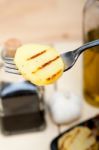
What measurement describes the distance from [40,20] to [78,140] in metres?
0.40

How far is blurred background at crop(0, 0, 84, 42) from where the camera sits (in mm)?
920

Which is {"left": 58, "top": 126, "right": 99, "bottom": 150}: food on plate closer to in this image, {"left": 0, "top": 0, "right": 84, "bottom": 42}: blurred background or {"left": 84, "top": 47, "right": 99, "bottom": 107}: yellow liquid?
{"left": 84, "top": 47, "right": 99, "bottom": 107}: yellow liquid

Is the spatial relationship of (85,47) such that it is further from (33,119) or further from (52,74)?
(33,119)

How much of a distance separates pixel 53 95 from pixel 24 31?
276 mm

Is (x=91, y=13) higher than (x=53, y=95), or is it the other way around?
(x=91, y=13)

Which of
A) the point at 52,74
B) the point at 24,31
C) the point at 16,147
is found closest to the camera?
the point at 52,74

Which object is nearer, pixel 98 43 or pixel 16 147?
pixel 98 43

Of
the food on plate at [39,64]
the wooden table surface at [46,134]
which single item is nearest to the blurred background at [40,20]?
the wooden table surface at [46,134]

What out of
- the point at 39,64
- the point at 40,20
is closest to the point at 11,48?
the point at 39,64

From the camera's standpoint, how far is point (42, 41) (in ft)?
3.07

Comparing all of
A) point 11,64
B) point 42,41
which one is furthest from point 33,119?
point 42,41

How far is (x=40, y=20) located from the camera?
933 millimetres

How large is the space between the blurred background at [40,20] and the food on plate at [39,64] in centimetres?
41

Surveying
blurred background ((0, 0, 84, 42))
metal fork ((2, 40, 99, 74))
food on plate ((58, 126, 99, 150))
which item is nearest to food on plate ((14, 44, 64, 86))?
metal fork ((2, 40, 99, 74))
